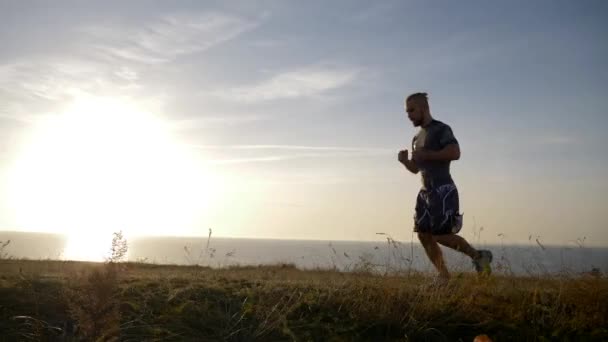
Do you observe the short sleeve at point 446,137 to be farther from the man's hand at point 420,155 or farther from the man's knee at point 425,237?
the man's knee at point 425,237

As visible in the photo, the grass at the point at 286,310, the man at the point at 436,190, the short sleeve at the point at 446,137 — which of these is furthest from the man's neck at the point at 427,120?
the grass at the point at 286,310

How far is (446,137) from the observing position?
18.9ft

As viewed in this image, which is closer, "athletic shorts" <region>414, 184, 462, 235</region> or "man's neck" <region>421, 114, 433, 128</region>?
"athletic shorts" <region>414, 184, 462, 235</region>

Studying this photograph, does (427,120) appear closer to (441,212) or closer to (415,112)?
(415,112)

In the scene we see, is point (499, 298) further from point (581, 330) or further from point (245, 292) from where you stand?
point (245, 292)

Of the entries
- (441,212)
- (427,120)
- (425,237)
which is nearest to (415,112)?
(427,120)

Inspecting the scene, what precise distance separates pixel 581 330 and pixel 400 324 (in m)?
1.54

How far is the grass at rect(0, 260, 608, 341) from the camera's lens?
12.7 ft

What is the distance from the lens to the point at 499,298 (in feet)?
16.3

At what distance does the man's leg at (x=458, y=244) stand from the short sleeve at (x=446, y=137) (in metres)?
0.98

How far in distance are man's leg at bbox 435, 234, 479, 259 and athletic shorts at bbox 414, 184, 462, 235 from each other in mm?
52

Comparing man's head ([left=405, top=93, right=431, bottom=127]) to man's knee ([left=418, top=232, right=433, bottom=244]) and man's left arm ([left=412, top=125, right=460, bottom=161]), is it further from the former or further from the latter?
man's knee ([left=418, top=232, right=433, bottom=244])

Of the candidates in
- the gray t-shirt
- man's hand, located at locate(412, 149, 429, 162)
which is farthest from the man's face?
man's hand, located at locate(412, 149, 429, 162)

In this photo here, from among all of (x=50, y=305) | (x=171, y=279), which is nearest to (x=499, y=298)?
(x=171, y=279)
